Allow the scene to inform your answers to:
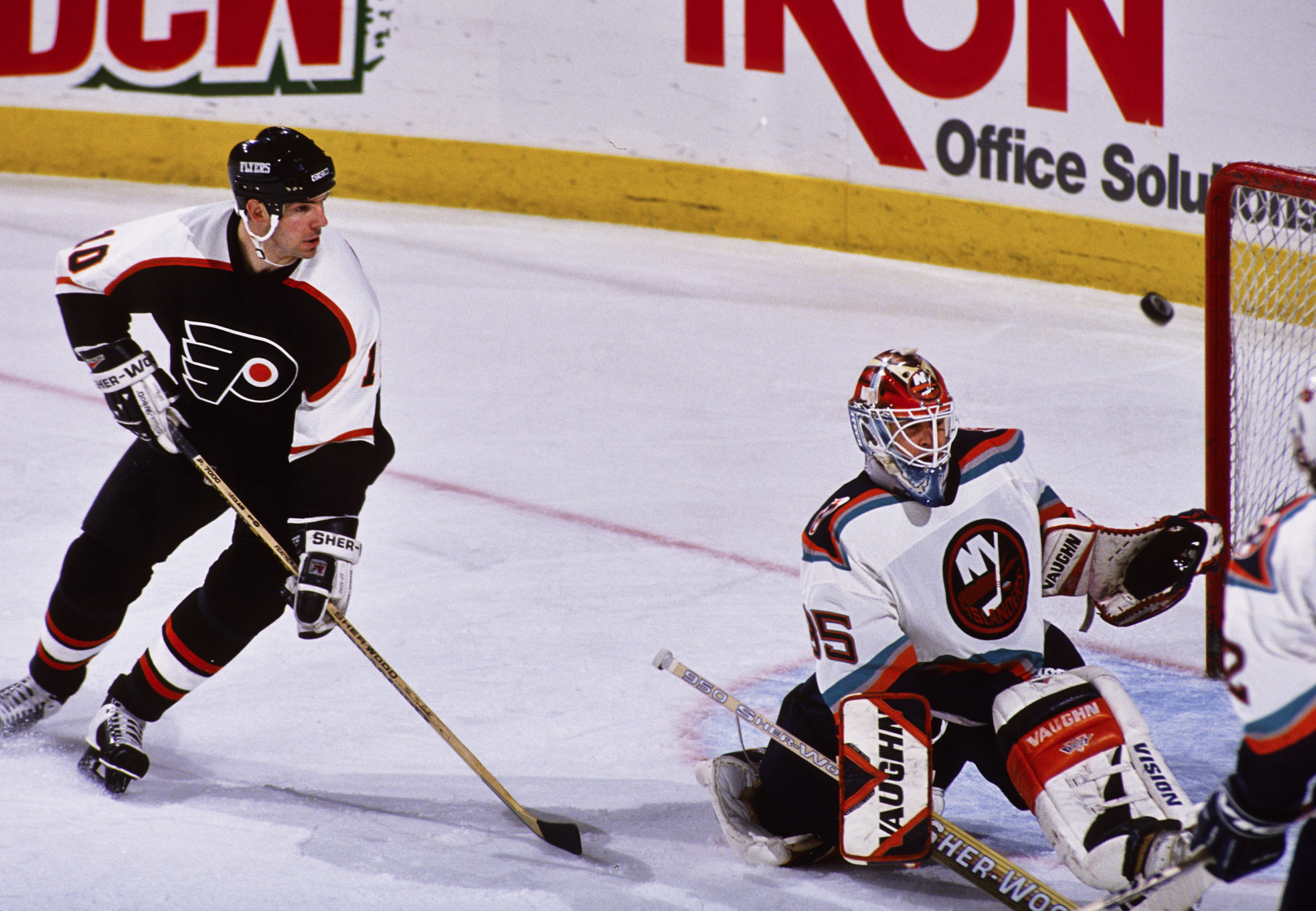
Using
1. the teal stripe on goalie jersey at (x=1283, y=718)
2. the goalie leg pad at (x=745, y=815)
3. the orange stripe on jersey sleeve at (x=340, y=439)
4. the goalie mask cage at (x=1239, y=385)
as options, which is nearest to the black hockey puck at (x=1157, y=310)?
the goalie mask cage at (x=1239, y=385)

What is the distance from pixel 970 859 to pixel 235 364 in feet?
5.31

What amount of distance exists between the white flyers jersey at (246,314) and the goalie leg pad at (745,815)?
3.04ft

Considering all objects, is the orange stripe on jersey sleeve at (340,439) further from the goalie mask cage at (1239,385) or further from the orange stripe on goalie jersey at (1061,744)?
the goalie mask cage at (1239,385)

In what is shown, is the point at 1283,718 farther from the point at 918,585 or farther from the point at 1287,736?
the point at 918,585

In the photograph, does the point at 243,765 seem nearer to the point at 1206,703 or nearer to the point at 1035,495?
the point at 1035,495

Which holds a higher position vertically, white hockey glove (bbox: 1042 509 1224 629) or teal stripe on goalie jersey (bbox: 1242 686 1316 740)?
white hockey glove (bbox: 1042 509 1224 629)

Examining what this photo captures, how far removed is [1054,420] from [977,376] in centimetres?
55

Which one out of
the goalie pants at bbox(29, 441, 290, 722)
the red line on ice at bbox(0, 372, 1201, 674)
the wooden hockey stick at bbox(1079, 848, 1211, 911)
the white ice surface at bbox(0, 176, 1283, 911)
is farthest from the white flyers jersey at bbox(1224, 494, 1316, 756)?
the red line on ice at bbox(0, 372, 1201, 674)

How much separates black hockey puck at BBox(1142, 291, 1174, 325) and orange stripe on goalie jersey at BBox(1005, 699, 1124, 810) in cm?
445

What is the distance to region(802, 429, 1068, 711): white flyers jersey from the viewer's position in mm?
2611

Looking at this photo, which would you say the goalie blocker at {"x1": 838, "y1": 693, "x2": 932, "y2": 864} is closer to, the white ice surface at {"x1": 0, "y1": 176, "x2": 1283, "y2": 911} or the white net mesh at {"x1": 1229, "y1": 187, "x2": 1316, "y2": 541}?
the white ice surface at {"x1": 0, "y1": 176, "x2": 1283, "y2": 911}

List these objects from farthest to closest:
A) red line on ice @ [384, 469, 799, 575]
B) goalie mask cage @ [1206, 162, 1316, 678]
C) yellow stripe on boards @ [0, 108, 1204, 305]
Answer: yellow stripe on boards @ [0, 108, 1204, 305] → red line on ice @ [384, 469, 799, 575] → goalie mask cage @ [1206, 162, 1316, 678]

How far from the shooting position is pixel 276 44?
8.34 meters

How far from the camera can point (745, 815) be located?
9.60ft
